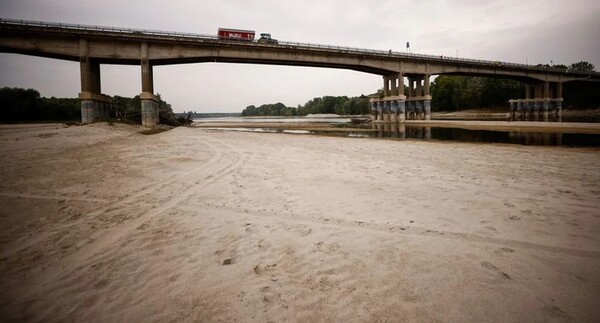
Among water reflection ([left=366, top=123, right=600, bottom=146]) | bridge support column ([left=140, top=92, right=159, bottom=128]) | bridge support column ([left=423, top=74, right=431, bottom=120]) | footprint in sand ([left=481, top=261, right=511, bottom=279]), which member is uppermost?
bridge support column ([left=423, top=74, right=431, bottom=120])

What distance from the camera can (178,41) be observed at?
119 feet

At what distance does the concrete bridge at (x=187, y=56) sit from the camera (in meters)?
31.8

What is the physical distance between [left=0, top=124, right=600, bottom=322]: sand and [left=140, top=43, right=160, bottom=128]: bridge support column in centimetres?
2758

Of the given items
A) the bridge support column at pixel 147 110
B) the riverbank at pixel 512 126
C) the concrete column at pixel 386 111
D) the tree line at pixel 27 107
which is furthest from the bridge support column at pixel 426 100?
the tree line at pixel 27 107

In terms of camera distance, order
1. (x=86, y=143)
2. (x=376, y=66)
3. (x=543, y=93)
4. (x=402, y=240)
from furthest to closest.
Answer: (x=543, y=93)
(x=376, y=66)
(x=86, y=143)
(x=402, y=240)

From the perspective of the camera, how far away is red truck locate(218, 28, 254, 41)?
129 feet

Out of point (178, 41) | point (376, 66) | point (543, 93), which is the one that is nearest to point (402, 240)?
point (178, 41)

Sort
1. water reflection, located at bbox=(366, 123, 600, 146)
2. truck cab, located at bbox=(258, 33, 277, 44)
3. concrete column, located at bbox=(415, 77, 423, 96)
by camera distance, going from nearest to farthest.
Answer: water reflection, located at bbox=(366, 123, 600, 146) → truck cab, located at bbox=(258, 33, 277, 44) → concrete column, located at bbox=(415, 77, 423, 96)

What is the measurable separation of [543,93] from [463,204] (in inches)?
3687

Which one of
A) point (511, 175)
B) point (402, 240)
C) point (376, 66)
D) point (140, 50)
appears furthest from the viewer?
point (376, 66)

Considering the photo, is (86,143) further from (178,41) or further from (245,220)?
(178,41)

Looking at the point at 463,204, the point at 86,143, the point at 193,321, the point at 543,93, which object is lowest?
the point at 193,321

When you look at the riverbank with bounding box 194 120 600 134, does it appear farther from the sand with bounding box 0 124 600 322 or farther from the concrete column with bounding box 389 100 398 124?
the sand with bounding box 0 124 600 322

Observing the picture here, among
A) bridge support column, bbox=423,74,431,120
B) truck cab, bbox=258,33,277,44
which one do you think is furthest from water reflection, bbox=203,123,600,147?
bridge support column, bbox=423,74,431,120
